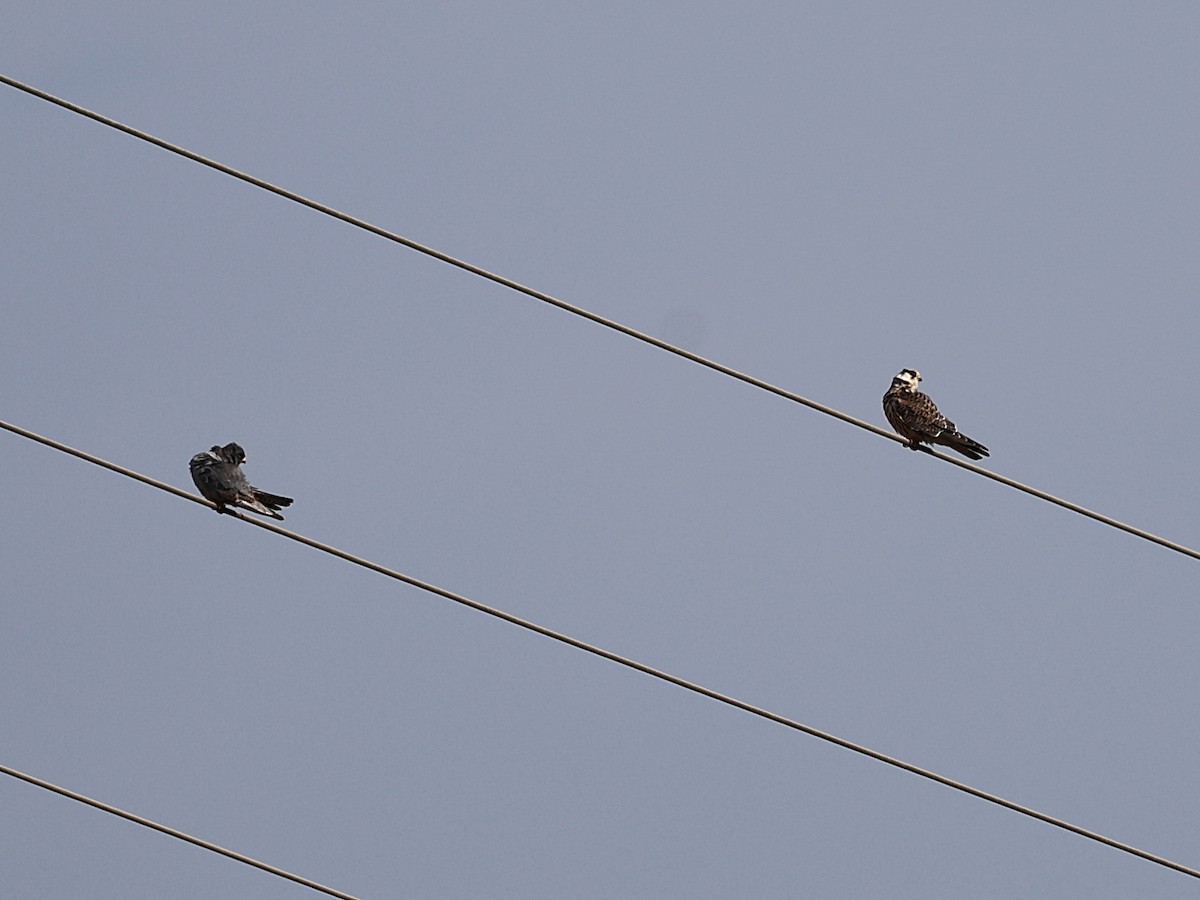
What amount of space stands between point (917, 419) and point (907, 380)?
2.21ft

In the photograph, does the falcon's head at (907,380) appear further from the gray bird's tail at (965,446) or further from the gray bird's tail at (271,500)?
the gray bird's tail at (271,500)

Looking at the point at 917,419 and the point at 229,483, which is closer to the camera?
the point at 229,483

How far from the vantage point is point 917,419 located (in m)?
18.2

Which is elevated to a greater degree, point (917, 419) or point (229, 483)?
point (917, 419)

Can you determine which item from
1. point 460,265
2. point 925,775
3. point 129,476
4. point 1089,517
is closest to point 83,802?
point 129,476

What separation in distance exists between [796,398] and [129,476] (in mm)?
3284

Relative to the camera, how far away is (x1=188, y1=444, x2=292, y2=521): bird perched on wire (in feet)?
55.8

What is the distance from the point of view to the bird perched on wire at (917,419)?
703 inches

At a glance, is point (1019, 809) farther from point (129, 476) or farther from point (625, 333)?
point (129, 476)

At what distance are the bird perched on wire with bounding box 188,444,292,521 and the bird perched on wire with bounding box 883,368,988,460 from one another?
432 centimetres

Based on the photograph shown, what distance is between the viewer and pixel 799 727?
12.2 m

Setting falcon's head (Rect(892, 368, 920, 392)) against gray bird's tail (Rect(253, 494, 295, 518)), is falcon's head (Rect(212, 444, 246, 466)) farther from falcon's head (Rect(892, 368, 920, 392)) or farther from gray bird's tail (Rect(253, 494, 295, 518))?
falcon's head (Rect(892, 368, 920, 392))

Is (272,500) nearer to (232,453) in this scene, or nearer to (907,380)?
(232,453)

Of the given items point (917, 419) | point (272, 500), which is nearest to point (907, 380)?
point (917, 419)
